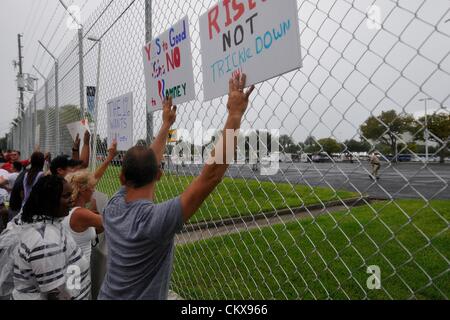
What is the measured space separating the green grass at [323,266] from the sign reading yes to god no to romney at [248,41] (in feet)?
3.92

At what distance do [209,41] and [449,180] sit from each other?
1402 millimetres

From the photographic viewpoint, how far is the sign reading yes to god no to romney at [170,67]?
8.20 feet

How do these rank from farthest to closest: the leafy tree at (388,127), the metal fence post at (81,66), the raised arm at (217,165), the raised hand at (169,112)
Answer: the metal fence post at (81,66) < the raised hand at (169,112) < the raised arm at (217,165) < the leafy tree at (388,127)

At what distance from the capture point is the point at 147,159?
1715 millimetres

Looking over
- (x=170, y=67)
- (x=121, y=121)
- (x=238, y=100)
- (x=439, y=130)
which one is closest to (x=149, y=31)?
(x=170, y=67)

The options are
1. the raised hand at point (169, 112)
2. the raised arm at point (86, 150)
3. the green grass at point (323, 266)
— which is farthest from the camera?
the raised arm at point (86, 150)

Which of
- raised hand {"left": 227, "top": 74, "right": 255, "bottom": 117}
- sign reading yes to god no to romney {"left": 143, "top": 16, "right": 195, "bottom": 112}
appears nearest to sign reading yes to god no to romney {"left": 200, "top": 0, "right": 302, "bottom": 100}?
raised hand {"left": 227, "top": 74, "right": 255, "bottom": 117}

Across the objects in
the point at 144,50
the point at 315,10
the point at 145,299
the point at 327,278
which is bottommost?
the point at 327,278

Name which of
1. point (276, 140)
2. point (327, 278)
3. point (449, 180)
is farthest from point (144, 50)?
point (327, 278)

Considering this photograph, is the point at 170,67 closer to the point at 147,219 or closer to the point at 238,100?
the point at 238,100

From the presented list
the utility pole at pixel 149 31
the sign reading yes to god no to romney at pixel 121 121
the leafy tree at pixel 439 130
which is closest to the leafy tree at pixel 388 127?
the leafy tree at pixel 439 130

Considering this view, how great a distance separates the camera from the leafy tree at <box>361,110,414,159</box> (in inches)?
49.1

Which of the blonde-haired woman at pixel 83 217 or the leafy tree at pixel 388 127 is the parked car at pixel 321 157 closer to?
the leafy tree at pixel 388 127
